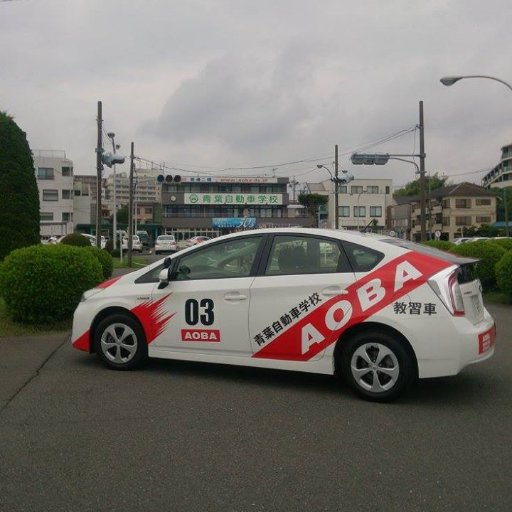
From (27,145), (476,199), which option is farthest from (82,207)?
(27,145)

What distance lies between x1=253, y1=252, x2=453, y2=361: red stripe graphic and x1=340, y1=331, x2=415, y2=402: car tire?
0.20 metres

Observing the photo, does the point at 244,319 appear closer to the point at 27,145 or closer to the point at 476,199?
the point at 27,145

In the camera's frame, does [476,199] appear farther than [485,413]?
Yes

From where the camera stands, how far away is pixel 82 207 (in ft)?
282

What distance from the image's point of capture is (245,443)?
4.39m

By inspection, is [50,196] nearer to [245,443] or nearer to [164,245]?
[164,245]

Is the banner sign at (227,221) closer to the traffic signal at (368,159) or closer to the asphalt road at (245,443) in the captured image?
the traffic signal at (368,159)

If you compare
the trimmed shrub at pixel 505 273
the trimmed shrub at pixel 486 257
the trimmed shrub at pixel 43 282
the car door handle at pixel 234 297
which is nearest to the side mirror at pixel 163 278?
the car door handle at pixel 234 297

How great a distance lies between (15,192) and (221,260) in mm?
8405

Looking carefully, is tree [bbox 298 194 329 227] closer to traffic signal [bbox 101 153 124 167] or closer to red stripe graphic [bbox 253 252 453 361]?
traffic signal [bbox 101 153 124 167]

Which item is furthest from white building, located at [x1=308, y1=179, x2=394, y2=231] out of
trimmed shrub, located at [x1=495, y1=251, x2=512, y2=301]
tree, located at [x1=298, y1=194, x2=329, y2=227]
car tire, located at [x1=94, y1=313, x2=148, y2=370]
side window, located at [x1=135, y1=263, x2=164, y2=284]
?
car tire, located at [x1=94, y1=313, x2=148, y2=370]

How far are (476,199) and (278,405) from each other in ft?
276

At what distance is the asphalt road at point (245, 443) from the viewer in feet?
11.5

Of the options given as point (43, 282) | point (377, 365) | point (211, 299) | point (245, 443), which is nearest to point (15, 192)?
point (43, 282)
